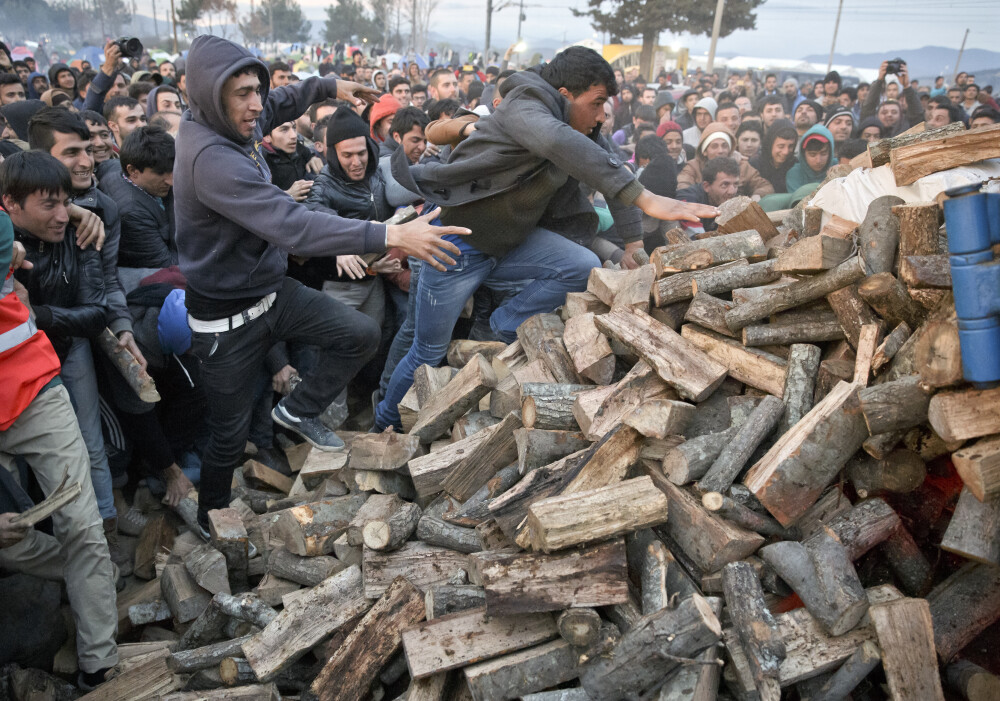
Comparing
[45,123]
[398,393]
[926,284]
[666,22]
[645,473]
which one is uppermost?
[666,22]

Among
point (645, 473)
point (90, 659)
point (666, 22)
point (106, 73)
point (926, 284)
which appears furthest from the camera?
point (666, 22)

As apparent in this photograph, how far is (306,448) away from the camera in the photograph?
4.50 m

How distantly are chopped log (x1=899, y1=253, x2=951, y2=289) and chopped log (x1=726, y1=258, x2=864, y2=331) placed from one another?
0.90 ft

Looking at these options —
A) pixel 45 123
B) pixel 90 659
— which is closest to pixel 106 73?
pixel 45 123

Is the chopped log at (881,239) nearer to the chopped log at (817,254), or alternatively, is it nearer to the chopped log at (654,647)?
the chopped log at (817,254)

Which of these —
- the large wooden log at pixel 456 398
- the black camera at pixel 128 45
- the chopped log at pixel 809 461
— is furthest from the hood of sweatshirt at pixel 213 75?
the black camera at pixel 128 45

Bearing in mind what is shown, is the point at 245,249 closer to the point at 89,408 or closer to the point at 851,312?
the point at 89,408

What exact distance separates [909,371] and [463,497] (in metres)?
1.78

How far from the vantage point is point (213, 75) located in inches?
115

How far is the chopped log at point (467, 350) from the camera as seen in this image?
13.1ft

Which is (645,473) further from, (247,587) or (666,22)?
(666,22)

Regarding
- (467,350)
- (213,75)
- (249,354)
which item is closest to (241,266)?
(249,354)

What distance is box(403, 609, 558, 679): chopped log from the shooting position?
2.13 m

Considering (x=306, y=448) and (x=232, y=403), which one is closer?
(x=232, y=403)
